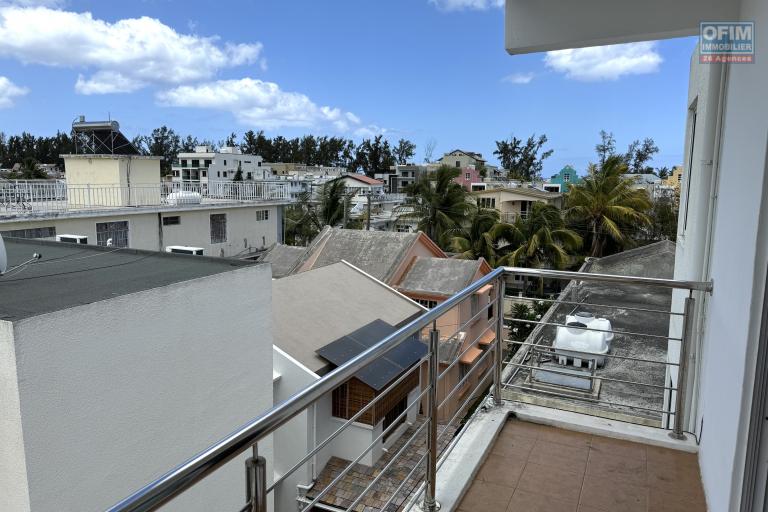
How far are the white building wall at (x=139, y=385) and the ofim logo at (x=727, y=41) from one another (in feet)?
18.1

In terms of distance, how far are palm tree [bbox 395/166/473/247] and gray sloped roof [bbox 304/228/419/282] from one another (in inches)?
255

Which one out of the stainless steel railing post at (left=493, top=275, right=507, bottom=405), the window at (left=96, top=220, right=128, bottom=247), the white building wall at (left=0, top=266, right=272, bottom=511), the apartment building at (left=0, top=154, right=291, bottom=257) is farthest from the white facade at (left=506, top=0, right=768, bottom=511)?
the window at (left=96, top=220, right=128, bottom=247)

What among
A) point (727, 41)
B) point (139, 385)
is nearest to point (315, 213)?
point (139, 385)

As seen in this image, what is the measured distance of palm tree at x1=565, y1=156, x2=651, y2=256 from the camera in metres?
23.7

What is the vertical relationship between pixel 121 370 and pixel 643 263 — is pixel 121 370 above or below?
above

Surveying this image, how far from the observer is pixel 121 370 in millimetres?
5809

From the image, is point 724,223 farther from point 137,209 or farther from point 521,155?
point 521,155

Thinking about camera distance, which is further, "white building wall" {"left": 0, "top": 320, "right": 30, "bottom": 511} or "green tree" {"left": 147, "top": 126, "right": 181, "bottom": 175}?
"green tree" {"left": 147, "top": 126, "right": 181, "bottom": 175}

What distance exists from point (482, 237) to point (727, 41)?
21215 millimetres

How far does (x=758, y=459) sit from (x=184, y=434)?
20.9 feet

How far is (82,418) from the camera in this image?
5.39 m

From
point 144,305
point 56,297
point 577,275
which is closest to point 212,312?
point 144,305

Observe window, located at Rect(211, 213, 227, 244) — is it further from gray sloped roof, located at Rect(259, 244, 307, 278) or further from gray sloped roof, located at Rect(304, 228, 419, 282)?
gray sloped roof, located at Rect(304, 228, 419, 282)

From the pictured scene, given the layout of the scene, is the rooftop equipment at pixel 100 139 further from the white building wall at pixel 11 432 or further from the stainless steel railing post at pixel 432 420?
the stainless steel railing post at pixel 432 420
